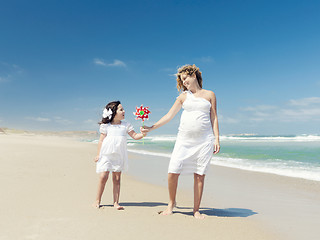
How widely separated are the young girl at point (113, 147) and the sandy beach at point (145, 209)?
0.38 m

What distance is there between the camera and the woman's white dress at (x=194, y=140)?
3.69 m

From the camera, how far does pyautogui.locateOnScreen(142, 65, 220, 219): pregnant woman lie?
3.70m

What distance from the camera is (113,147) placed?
13.5 feet

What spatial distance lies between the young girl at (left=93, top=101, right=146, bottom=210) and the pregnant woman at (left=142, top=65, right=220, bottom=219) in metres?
0.83

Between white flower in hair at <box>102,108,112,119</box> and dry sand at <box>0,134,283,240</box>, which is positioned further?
white flower in hair at <box>102,108,112,119</box>

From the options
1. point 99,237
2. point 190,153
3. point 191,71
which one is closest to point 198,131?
point 190,153

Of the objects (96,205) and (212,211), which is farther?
(212,211)

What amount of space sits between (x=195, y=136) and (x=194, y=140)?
6cm

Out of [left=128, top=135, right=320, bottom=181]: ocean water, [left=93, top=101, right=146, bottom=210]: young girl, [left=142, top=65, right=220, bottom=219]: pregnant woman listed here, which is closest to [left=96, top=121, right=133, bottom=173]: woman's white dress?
[left=93, top=101, right=146, bottom=210]: young girl

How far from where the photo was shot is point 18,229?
119 inches

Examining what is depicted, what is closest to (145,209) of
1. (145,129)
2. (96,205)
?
(96,205)

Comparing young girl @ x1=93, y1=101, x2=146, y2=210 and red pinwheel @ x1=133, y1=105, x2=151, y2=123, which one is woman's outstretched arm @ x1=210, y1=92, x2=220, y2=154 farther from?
red pinwheel @ x1=133, y1=105, x2=151, y2=123

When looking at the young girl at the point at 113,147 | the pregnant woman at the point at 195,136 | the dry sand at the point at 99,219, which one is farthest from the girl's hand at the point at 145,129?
the dry sand at the point at 99,219

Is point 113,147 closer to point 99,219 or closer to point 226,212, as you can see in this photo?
point 99,219
